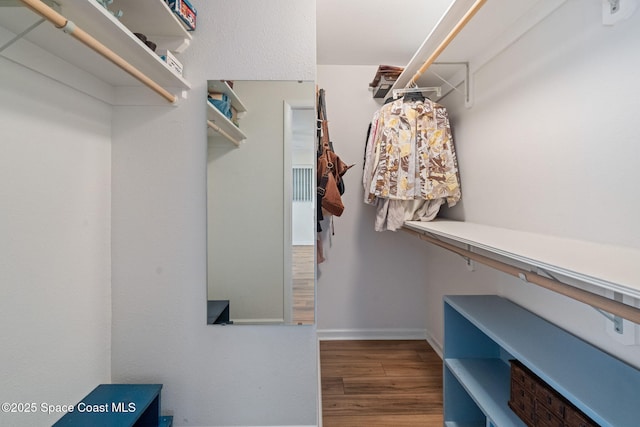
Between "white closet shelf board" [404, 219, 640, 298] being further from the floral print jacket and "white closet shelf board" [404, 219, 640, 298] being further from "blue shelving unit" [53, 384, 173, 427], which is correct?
"blue shelving unit" [53, 384, 173, 427]

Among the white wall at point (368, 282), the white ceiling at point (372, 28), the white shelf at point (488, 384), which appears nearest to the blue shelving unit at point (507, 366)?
the white shelf at point (488, 384)

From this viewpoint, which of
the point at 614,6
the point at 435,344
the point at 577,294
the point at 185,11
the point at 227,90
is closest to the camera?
the point at 577,294

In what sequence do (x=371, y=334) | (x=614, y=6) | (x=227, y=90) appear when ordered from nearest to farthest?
1. (x=614, y=6)
2. (x=227, y=90)
3. (x=371, y=334)

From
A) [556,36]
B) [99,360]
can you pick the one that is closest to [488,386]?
[556,36]

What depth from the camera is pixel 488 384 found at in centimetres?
125

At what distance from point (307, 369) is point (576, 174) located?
4.58 feet

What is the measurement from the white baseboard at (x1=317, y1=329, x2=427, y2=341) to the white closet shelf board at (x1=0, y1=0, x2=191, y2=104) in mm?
2132

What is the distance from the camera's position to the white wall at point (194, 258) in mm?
1420

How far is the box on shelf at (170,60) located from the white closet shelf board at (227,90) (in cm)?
14

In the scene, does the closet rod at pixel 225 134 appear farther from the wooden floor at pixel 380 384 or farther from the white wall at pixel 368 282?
the wooden floor at pixel 380 384

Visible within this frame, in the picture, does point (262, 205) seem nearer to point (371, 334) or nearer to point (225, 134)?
point (225, 134)

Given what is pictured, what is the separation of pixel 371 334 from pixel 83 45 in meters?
2.54

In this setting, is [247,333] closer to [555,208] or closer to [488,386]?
[488,386]

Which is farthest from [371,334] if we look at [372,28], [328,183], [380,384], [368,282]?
[372,28]
